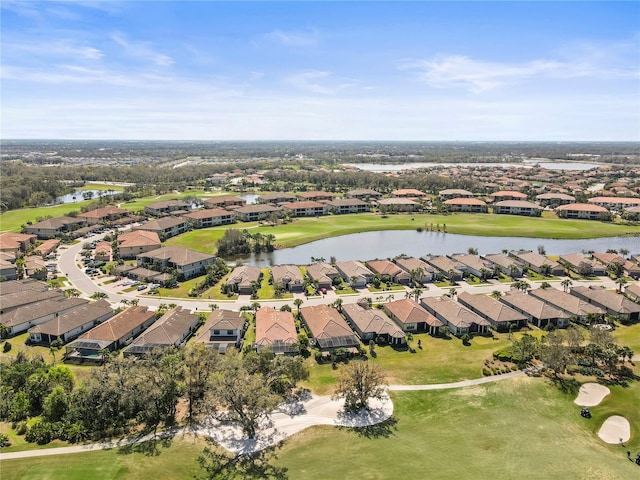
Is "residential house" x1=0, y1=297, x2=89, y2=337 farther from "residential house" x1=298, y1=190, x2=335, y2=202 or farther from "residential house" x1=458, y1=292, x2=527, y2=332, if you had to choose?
"residential house" x1=298, y1=190, x2=335, y2=202

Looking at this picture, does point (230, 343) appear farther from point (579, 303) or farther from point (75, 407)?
point (579, 303)

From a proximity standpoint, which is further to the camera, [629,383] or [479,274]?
[479,274]

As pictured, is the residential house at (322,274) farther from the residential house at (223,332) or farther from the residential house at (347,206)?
the residential house at (347,206)

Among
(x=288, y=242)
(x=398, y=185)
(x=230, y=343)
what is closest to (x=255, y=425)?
(x=230, y=343)

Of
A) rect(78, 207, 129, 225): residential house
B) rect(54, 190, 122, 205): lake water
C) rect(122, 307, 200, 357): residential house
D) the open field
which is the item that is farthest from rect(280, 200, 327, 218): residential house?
the open field

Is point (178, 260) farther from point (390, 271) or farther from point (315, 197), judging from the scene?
point (315, 197)

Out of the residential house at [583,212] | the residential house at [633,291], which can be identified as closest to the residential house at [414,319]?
the residential house at [633,291]
